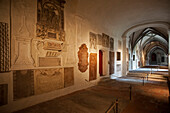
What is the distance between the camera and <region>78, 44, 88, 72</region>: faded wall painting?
6.29 m

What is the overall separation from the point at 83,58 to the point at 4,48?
408 centimetres

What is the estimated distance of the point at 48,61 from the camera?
4605 millimetres

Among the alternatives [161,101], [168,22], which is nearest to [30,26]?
[161,101]

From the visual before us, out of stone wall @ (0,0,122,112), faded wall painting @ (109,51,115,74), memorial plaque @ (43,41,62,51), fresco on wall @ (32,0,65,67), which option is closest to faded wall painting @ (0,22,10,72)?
stone wall @ (0,0,122,112)

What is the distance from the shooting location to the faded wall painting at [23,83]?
11.9 feet

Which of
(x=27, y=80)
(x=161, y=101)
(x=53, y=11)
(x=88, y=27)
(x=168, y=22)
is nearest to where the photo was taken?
(x=27, y=80)

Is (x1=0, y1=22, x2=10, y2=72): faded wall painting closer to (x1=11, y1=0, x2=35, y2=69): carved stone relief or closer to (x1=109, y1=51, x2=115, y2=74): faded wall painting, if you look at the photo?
(x1=11, y1=0, x2=35, y2=69): carved stone relief

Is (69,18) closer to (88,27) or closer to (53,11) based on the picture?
(53,11)

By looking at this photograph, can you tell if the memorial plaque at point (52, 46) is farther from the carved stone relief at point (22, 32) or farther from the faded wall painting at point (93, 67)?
the faded wall painting at point (93, 67)

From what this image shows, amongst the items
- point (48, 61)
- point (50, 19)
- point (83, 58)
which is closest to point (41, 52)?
point (48, 61)

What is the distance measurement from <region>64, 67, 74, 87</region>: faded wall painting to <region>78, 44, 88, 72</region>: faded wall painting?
723 mm

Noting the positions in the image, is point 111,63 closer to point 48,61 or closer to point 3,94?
point 48,61

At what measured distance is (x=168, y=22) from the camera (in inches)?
379

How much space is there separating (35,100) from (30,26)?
2935mm
